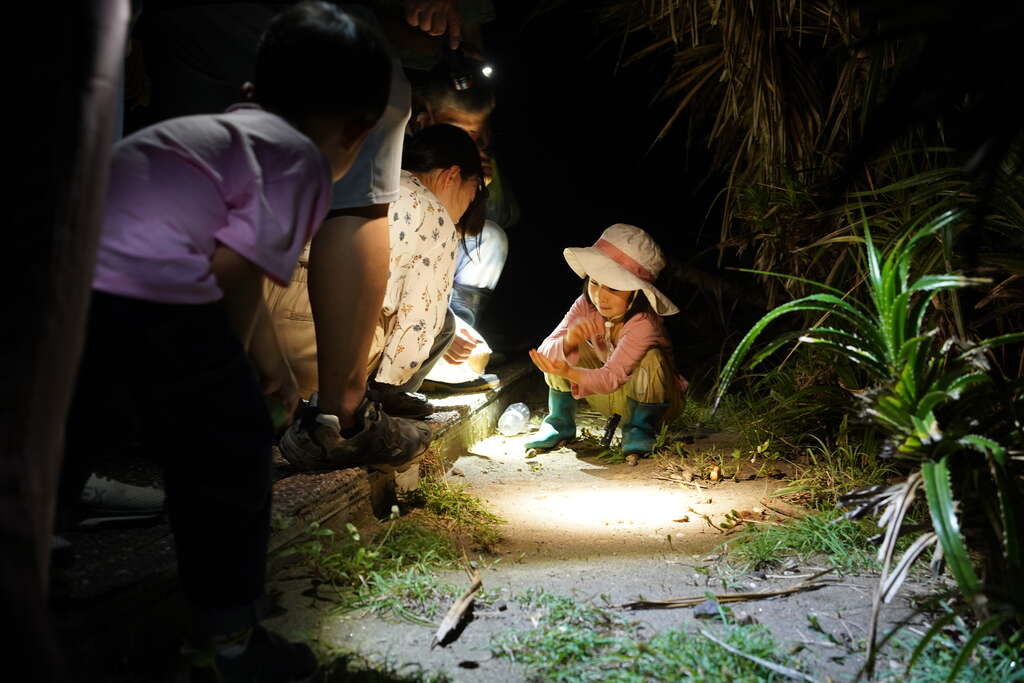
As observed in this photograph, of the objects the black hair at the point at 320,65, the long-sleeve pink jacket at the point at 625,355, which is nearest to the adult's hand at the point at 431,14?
the black hair at the point at 320,65

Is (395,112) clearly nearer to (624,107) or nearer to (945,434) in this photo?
(945,434)

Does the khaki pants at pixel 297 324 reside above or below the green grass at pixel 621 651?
above

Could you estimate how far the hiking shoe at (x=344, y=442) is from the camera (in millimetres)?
2719

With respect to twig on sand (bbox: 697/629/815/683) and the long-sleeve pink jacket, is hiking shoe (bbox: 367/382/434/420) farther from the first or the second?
twig on sand (bbox: 697/629/815/683)

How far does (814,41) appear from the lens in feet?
14.4

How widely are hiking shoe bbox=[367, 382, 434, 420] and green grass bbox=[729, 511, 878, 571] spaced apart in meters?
1.50

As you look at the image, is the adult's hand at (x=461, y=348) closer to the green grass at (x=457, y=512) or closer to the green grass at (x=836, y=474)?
the green grass at (x=457, y=512)

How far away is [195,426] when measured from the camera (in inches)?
60.6

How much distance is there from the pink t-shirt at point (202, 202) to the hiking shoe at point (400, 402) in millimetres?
1952

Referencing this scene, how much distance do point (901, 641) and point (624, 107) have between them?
19.3 ft

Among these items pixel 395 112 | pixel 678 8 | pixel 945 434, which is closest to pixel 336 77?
pixel 395 112

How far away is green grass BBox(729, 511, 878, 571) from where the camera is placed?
2.61 meters

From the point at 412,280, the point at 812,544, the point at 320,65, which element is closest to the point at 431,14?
the point at 412,280

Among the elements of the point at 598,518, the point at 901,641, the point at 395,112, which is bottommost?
the point at 598,518
